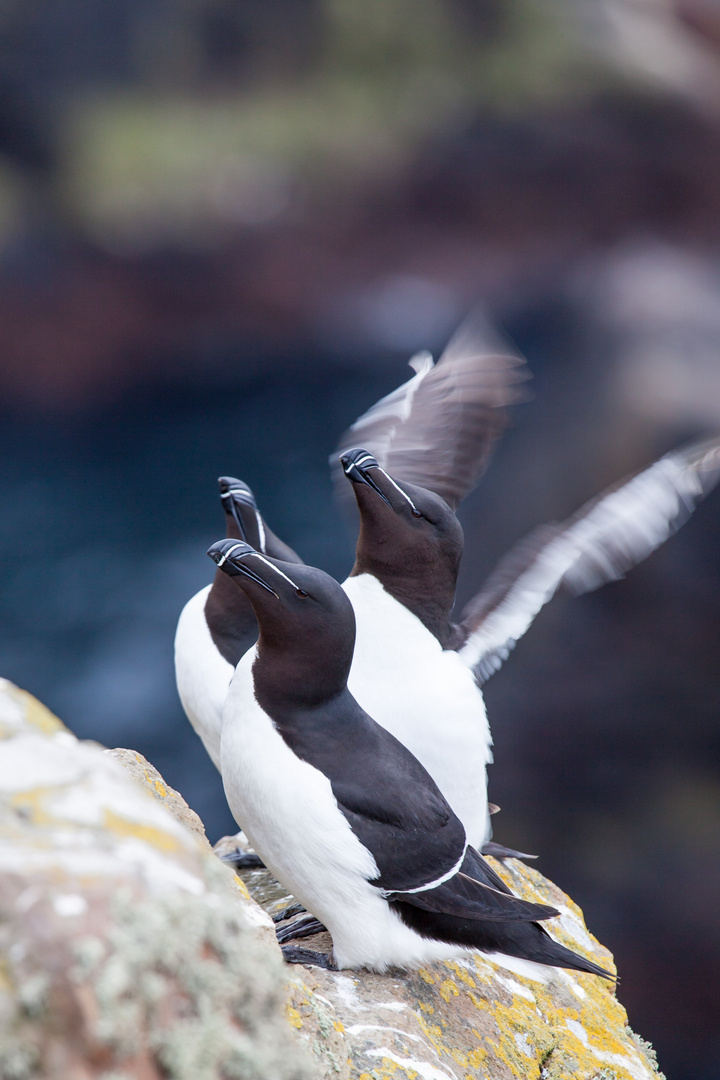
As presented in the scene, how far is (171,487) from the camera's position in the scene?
14.3 metres

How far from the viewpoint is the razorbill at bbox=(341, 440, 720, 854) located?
Result: 160 inches

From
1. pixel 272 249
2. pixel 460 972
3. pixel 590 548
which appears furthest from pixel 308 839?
pixel 272 249

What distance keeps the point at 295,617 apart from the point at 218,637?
4.81ft

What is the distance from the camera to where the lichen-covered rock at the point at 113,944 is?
1698 millimetres

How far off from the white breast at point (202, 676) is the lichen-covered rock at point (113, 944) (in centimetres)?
232

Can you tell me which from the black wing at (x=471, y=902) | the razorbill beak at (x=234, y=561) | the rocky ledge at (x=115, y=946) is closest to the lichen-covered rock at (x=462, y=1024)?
the rocky ledge at (x=115, y=946)

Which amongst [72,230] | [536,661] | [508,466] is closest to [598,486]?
[508,466]

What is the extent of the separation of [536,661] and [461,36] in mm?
10724

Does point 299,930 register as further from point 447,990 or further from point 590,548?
point 590,548

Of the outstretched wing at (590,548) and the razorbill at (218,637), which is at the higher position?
the outstretched wing at (590,548)

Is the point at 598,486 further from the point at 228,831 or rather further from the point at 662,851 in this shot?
the point at 228,831

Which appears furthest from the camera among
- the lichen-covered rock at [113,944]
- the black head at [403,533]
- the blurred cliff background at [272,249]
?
the blurred cliff background at [272,249]

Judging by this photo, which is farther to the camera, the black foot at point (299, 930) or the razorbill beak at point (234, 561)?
the black foot at point (299, 930)

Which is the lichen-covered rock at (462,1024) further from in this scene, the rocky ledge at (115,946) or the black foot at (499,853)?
the black foot at (499,853)
